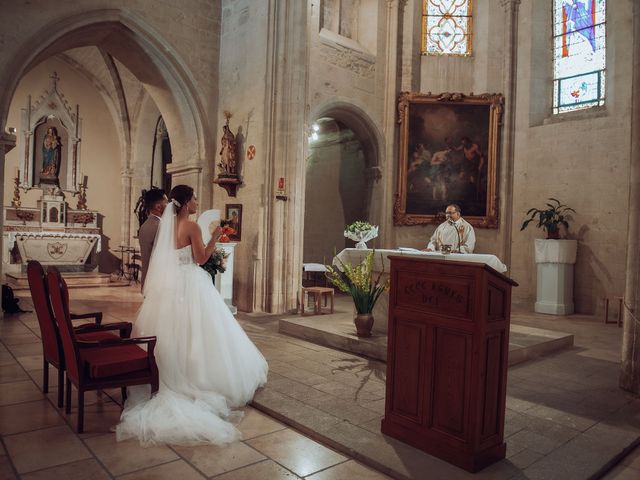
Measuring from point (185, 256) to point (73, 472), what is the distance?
1656mm

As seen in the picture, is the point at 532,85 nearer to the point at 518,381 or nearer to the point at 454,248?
the point at 454,248

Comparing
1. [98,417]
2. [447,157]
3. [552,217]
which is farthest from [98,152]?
[98,417]

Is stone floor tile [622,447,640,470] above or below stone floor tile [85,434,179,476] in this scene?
below

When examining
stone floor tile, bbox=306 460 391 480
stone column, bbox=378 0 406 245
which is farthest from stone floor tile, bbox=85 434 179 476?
stone column, bbox=378 0 406 245

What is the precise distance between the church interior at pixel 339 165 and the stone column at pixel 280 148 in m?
0.03

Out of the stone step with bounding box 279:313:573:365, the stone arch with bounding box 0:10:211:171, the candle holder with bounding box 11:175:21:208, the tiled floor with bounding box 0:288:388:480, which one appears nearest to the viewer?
the tiled floor with bounding box 0:288:388:480

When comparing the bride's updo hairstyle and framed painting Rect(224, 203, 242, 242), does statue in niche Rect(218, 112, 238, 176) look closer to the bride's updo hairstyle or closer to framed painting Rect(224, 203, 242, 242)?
framed painting Rect(224, 203, 242, 242)

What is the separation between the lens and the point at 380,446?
3059 millimetres

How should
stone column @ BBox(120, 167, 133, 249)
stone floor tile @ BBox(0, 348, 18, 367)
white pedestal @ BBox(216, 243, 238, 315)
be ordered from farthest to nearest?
stone column @ BBox(120, 167, 133, 249) < white pedestal @ BBox(216, 243, 238, 315) < stone floor tile @ BBox(0, 348, 18, 367)

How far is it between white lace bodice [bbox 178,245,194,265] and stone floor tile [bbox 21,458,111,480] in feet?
5.02

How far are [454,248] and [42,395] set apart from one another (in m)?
5.45

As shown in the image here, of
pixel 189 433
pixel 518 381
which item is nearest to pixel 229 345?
pixel 189 433

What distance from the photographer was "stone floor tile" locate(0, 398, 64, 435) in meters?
3.25

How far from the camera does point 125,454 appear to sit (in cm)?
290
